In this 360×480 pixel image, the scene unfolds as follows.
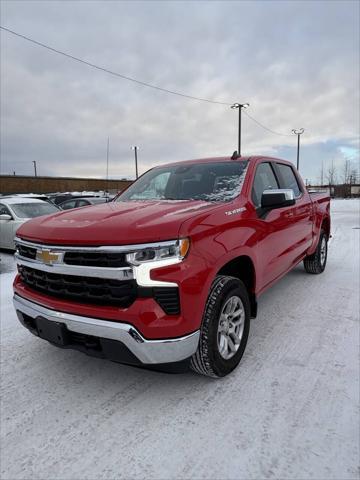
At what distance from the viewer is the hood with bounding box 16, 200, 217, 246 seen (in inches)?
88.6

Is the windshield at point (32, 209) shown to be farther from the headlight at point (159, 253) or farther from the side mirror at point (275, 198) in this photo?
the headlight at point (159, 253)

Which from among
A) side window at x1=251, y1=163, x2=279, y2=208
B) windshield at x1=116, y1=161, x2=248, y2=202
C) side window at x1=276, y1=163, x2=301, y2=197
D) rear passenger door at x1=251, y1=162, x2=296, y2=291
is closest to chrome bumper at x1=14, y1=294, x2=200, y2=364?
rear passenger door at x1=251, y1=162, x2=296, y2=291

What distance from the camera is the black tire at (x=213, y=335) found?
8.13ft

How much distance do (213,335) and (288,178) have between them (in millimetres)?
2853

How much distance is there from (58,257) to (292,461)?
1.88m

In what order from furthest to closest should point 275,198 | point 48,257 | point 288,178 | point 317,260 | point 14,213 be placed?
point 14,213 < point 317,260 < point 288,178 < point 275,198 < point 48,257

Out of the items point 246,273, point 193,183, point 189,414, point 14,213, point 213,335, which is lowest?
point 189,414

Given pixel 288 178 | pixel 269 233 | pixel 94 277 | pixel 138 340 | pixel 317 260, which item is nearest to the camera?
pixel 138 340

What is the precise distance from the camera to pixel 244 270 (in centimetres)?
319

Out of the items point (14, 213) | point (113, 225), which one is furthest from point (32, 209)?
point (113, 225)

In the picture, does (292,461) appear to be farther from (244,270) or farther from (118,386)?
(244,270)

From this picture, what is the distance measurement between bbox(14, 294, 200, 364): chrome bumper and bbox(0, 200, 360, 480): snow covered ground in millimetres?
442

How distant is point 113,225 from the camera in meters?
2.37

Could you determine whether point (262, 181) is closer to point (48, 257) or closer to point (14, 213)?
point (48, 257)
